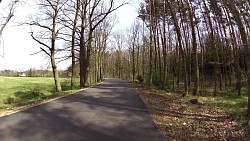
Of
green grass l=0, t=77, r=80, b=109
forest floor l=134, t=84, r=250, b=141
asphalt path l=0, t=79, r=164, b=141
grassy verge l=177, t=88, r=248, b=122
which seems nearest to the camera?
asphalt path l=0, t=79, r=164, b=141

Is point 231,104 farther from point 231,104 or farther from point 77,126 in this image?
point 77,126

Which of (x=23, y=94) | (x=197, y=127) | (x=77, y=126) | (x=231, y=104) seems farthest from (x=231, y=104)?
(x=23, y=94)

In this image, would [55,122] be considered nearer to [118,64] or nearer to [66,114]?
[66,114]

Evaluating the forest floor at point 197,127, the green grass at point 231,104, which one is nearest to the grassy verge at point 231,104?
the green grass at point 231,104

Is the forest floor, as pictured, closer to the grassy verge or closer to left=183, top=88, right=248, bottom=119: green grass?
the grassy verge

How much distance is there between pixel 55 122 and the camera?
7.90m

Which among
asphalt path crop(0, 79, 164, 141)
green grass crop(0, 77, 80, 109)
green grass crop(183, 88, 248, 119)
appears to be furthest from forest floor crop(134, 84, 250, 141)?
green grass crop(0, 77, 80, 109)

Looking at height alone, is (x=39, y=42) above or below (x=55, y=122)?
above

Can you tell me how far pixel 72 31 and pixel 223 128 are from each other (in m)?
20.1

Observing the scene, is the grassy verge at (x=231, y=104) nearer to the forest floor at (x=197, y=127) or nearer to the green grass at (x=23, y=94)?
the forest floor at (x=197, y=127)

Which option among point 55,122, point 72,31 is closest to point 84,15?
point 72,31

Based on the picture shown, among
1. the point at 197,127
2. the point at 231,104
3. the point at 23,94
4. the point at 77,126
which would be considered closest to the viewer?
the point at 77,126

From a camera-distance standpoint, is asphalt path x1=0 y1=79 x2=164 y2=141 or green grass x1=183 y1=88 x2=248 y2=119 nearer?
asphalt path x1=0 y1=79 x2=164 y2=141

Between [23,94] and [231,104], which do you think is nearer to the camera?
[231,104]
